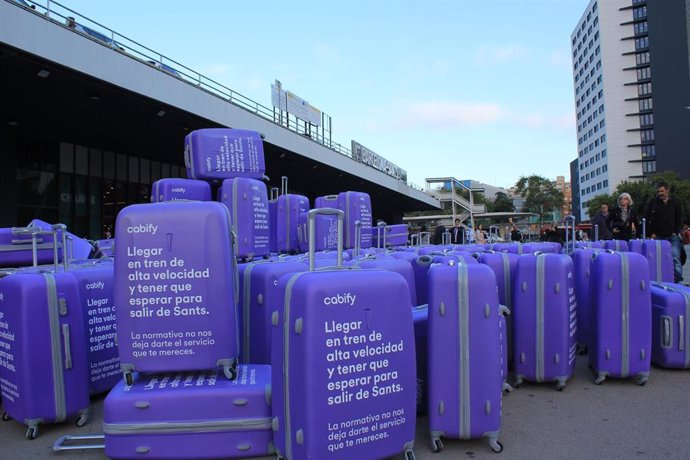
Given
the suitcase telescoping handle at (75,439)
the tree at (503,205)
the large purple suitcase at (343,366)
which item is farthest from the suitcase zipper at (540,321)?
the tree at (503,205)

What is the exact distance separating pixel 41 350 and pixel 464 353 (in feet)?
9.16

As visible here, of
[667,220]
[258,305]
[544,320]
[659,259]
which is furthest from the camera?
[667,220]

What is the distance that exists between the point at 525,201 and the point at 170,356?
12464 cm

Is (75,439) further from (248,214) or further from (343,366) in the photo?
(248,214)

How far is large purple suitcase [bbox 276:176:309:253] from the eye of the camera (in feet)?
26.2

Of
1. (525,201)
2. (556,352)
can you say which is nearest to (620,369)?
(556,352)

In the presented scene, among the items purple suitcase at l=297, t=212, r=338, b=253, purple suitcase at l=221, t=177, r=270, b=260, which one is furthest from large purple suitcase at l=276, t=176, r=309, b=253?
purple suitcase at l=221, t=177, r=270, b=260

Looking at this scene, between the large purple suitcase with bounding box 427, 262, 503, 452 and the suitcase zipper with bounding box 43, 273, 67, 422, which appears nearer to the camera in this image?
the large purple suitcase with bounding box 427, 262, 503, 452

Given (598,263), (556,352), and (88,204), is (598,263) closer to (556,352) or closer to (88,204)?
(556,352)

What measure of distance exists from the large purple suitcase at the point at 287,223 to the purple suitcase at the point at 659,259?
4948 millimetres

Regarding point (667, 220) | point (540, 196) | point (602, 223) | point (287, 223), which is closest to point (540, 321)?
point (667, 220)

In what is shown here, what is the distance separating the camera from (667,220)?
7.24 meters

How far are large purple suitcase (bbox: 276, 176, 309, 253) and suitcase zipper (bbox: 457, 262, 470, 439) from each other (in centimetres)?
513

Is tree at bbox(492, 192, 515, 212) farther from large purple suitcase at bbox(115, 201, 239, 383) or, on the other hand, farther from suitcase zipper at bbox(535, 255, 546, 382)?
large purple suitcase at bbox(115, 201, 239, 383)
